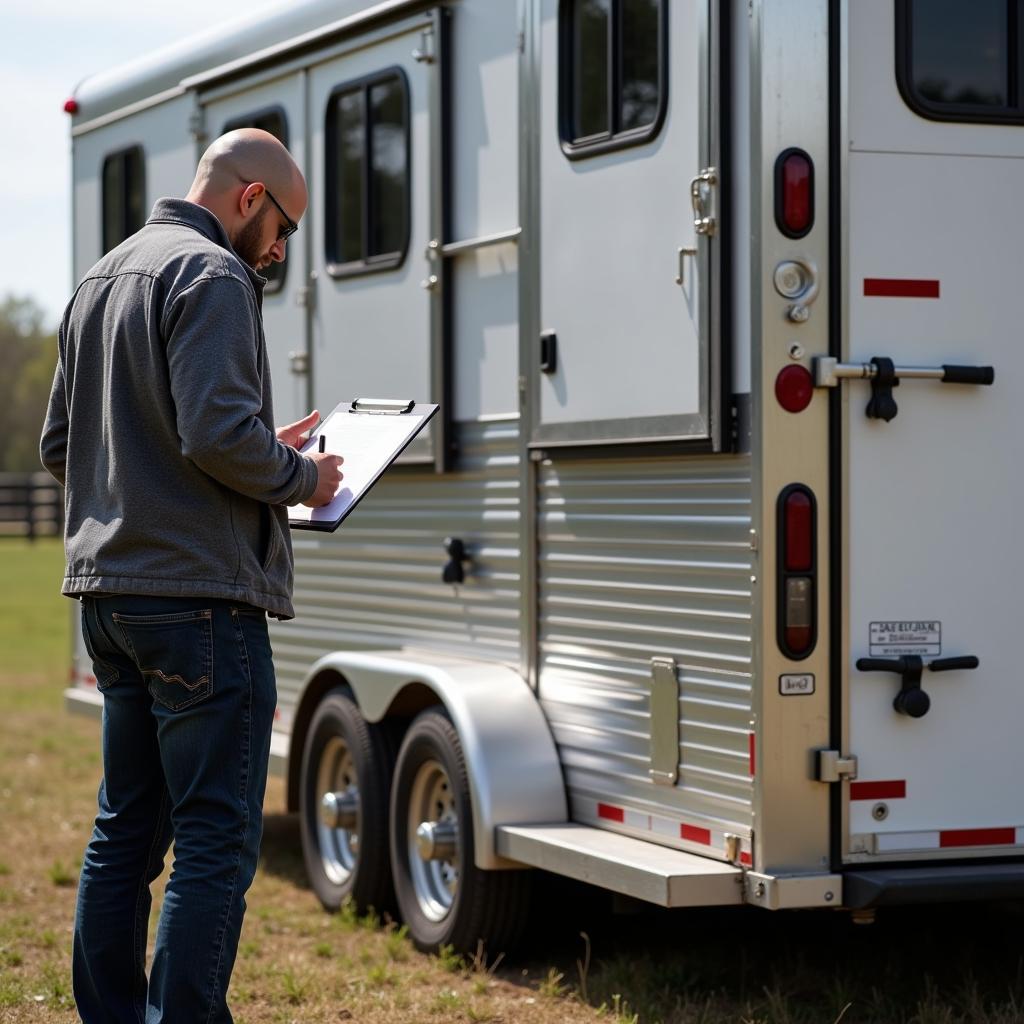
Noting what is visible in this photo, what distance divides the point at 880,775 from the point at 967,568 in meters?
0.56

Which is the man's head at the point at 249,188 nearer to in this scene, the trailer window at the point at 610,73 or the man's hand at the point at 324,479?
the man's hand at the point at 324,479

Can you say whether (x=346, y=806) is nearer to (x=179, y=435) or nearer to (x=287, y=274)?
(x=287, y=274)

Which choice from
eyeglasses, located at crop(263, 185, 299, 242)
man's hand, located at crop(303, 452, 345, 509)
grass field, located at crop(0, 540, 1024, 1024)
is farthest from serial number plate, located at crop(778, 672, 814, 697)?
eyeglasses, located at crop(263, 185, 299, 242)

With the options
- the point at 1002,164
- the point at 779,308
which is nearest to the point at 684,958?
the point at 779,308

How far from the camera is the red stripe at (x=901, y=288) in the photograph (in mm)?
4613

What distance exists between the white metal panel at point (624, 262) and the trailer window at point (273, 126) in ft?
6.07

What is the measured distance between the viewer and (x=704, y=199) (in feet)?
15.5

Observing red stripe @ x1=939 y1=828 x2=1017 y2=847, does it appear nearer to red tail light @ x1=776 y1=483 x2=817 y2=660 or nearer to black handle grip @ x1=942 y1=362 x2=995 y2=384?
red tail light @ x1=776 y1=483 x2=817 y2=660

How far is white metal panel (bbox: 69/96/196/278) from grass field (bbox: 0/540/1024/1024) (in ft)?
9.00

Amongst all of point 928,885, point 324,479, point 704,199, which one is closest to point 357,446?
point 324,479

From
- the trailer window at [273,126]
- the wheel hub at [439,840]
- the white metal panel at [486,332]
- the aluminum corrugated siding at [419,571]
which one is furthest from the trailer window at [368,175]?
the wheel hub at [439,840]

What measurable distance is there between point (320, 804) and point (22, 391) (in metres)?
63.3

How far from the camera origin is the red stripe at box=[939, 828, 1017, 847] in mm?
4652

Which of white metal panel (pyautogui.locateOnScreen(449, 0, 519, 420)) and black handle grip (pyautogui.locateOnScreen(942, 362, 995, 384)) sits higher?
white metal panel (pyautogui.locateOnScreen(449, 0, 519, 420))
